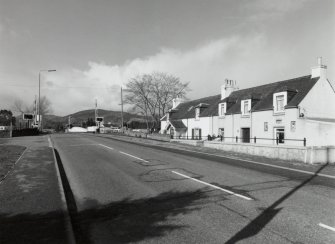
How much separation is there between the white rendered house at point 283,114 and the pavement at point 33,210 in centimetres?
2066

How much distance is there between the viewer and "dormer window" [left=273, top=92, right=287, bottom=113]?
1336 inches

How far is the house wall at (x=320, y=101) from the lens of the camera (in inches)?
1278

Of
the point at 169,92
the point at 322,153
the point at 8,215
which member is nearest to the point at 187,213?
the point at 8,215

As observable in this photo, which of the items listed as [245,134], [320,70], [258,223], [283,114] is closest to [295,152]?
[258,223]

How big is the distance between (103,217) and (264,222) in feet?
11.2

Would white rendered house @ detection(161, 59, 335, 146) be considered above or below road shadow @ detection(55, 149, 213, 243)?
above

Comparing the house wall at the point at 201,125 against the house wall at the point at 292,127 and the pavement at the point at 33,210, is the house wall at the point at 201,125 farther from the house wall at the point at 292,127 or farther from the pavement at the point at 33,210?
the pavement at the point at 33,210

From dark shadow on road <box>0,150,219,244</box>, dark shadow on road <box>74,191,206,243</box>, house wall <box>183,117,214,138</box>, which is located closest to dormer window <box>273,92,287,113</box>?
house wall <box>183,117,214,138</box>

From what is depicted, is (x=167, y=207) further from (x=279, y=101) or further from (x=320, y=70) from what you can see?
(x=320, y=70)

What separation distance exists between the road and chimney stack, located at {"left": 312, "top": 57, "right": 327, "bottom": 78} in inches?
918

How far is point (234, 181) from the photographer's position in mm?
11641

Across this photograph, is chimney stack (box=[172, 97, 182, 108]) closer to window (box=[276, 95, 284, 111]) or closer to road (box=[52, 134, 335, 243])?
window (box=[276, 95, 284, 111])

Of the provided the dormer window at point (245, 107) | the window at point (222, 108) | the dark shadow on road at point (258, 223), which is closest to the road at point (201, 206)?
the dark shadow on road at point (258, 223)

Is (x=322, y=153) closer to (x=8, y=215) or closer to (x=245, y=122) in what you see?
(x=8, y=215)
